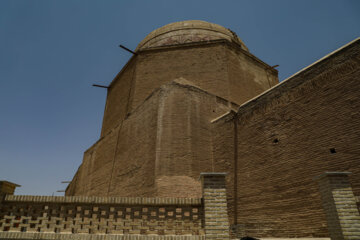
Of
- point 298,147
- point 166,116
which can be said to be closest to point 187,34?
point 166,116

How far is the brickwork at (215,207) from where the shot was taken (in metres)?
3.30

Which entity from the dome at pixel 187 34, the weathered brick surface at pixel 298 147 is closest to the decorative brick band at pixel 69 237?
the weathered brick surface at pixel 298 147

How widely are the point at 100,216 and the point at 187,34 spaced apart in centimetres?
1161

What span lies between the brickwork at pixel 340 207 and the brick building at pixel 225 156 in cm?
2

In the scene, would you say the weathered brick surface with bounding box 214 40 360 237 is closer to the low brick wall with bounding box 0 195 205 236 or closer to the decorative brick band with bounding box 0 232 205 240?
the low brick wall with bounding box 0 195 205 236

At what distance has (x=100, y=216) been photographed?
3615 mm

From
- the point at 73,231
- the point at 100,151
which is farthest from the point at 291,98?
the point at 100,151

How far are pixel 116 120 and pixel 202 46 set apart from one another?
17.8 feet

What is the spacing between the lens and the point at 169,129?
26.6 ft

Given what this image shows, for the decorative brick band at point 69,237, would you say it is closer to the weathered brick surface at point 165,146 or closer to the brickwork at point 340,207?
the brickwork at point 340,207

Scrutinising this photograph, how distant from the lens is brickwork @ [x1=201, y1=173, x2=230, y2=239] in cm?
330

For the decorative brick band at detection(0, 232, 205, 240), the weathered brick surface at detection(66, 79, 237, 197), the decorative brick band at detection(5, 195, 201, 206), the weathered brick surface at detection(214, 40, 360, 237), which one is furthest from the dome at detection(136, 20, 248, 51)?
the decorative brick band at detection(0, 232, 205, 240)

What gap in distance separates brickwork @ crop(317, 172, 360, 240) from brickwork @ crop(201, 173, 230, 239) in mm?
1752

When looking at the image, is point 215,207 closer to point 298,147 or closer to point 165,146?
point 298,147
